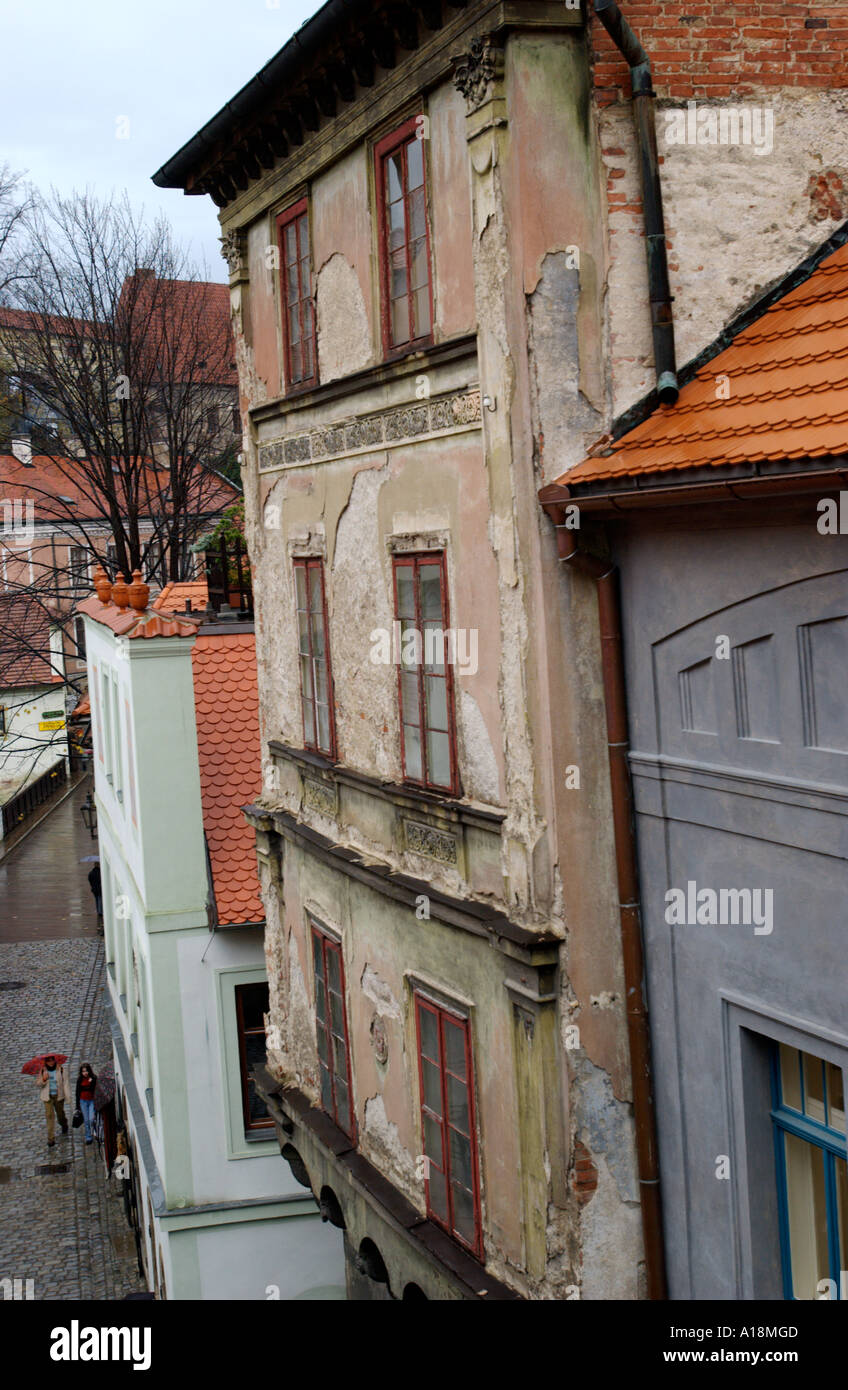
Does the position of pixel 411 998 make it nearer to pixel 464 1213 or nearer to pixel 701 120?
pixel 464 1213

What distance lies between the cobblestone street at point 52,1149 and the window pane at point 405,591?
447 inches

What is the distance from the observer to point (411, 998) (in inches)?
388

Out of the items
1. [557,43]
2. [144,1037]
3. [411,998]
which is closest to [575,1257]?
[411,998]

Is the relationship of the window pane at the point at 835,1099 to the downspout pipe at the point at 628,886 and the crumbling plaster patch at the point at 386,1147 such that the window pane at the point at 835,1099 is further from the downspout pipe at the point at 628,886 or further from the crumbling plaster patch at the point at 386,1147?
the crumbling plaster patch at the point at 386,1147

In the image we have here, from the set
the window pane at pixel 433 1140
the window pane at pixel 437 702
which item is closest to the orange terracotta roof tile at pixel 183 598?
the window pane at pixel 437 702

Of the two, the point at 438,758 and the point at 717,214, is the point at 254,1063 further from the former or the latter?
the point at 717,214

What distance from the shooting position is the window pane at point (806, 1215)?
22.6 ft

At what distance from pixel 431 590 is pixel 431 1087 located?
10.8 ft

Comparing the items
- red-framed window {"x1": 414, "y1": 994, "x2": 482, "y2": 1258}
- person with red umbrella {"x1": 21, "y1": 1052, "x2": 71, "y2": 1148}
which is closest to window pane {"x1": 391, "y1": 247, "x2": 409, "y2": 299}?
red-framed window {"x1": 414, "y1": 994, "x2": 482, "y2": 1258}

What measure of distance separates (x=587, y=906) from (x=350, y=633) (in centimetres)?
345

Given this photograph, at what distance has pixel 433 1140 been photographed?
9.65 m

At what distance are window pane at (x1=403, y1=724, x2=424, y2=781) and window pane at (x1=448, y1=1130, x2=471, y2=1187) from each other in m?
2.30

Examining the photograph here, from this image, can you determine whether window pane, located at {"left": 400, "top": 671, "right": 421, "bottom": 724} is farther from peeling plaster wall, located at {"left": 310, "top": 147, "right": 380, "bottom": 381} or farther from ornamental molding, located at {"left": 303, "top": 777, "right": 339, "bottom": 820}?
peeling plaster wall, located at {"left": 310, "top": 147, "right": 380, "bottom": 381}

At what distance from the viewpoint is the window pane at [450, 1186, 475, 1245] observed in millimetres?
9086
